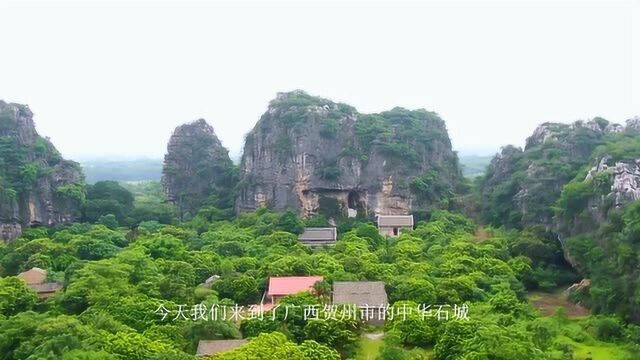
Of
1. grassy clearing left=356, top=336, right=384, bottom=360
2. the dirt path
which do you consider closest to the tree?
grassy clearing left=356, top=336, right=384, bottom=360

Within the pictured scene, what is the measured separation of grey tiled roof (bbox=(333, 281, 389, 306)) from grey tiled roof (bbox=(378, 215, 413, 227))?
1381 centimetres

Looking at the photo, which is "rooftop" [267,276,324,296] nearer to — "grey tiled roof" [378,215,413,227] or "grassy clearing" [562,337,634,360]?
"grassy clearing" [562,337,634,360]

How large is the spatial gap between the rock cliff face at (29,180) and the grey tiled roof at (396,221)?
15.8 m

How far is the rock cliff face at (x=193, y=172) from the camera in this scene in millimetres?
41906

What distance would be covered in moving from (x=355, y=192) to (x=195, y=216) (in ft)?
30.9

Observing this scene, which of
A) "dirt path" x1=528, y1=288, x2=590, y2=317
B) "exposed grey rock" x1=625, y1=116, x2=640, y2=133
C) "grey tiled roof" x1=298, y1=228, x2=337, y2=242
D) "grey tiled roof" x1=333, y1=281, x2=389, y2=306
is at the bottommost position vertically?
"dirt path" x1=528, y1=288, x2=590, y2=317

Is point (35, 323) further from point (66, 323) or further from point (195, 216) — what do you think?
point (195, 216)

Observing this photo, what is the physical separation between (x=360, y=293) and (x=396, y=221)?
15202 millimetres

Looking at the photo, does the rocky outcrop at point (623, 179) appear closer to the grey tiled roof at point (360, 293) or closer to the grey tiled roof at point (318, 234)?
the grey tiled roof at point (360, 293)

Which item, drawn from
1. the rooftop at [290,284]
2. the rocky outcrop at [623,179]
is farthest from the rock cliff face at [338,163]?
the rooftop at [290,284]

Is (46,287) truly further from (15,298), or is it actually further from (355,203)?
(355,203)

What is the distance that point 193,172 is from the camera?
4212cm

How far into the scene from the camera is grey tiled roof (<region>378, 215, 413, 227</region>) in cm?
3472

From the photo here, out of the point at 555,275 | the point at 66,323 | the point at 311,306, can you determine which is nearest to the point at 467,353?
the point at 311,306
